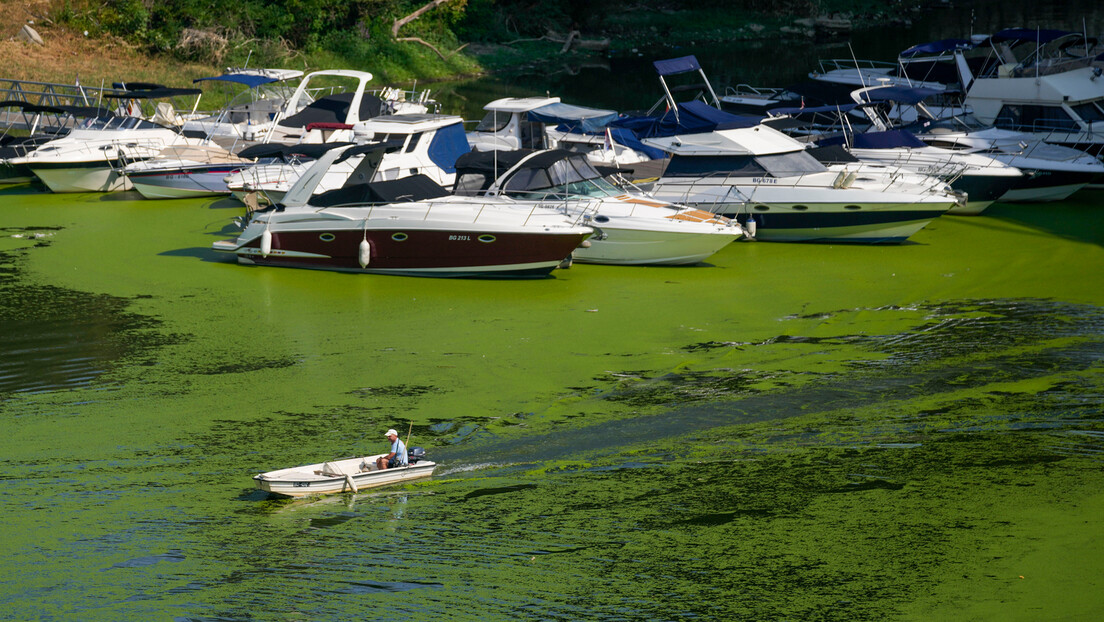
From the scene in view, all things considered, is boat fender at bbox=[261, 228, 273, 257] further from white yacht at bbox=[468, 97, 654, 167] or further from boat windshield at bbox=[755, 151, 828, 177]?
boat windshield at bbox=[755, 151, 828, 177]

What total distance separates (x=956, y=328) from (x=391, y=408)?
7.82 m

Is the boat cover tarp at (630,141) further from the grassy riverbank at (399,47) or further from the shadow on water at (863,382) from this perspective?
the grassy riverbank at (399,47)

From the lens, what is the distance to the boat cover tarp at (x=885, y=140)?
76.0 ft

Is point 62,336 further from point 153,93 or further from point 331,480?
point 153,93

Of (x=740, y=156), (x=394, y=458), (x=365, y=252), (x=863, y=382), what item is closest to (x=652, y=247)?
(x=740, y=156)

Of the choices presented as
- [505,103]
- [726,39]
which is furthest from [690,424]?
[726,39]

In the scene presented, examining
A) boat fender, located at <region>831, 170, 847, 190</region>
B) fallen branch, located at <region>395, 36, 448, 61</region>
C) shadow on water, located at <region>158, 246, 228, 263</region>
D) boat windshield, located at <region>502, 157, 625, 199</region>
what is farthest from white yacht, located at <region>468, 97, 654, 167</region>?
fallen branch, located at <region>395, 36, 448, 61</region>

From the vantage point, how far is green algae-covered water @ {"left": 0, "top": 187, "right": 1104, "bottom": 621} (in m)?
8.62

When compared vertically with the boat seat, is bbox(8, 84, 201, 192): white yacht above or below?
above

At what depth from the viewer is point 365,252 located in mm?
18219

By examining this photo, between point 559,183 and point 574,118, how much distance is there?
7.18 metres

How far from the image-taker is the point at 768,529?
945 centimetres

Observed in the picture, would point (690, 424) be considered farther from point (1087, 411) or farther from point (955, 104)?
point (955, 104)

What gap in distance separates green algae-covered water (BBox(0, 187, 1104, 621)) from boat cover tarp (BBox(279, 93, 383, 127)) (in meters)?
9.41
